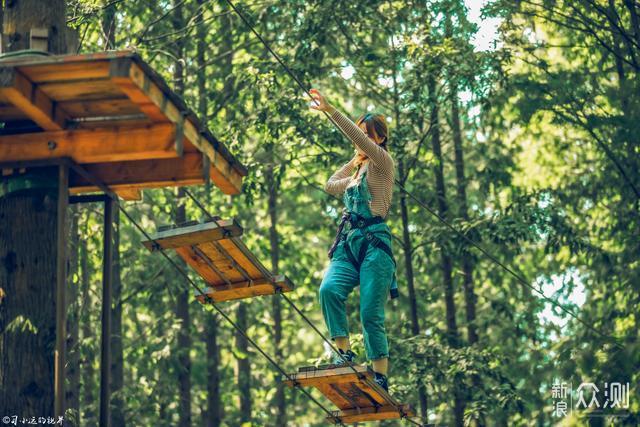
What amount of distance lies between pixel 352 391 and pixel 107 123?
3196 mm

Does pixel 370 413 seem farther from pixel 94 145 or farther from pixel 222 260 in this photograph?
pixel 94 145

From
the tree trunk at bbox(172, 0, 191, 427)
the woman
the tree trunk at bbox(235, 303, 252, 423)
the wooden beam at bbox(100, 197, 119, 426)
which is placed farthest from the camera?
the tree trunk at bbox(235, 303, 252, 423)

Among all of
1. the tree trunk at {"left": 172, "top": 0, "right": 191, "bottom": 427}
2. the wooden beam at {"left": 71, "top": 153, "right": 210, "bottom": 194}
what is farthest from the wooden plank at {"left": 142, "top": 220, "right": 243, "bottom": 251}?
the tree trunk at {"left": 172, "top": 0, "right": 191, "bottom": 427}

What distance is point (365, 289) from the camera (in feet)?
28.9

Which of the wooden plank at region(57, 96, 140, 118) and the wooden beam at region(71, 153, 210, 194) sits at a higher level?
the wooden plank at region(57, 96, 140, 118)

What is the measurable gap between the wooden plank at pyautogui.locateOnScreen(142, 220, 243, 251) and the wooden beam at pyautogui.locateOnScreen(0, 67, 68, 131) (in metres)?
1.56

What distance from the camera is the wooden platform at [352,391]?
8578 mm

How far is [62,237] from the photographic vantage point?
6.61m

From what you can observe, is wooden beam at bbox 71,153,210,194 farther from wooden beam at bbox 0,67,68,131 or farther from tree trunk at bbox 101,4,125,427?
tree trunk at bbox 101,4,125,427

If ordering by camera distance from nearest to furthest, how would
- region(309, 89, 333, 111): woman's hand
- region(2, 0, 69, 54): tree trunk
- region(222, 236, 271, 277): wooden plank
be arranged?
region(2, 0, 69, 54): tree trunk < region(309, 89, 333, 111): woman's hand < region(222, 236, 271, 277): wooden plank

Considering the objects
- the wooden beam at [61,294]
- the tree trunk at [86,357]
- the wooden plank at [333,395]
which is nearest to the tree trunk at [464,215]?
the tree trunk at [86,357]

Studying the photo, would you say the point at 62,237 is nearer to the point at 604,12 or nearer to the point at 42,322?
the point at 42,322

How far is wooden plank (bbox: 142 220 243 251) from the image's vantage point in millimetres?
8000

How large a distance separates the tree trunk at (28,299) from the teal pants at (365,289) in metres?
2.10
